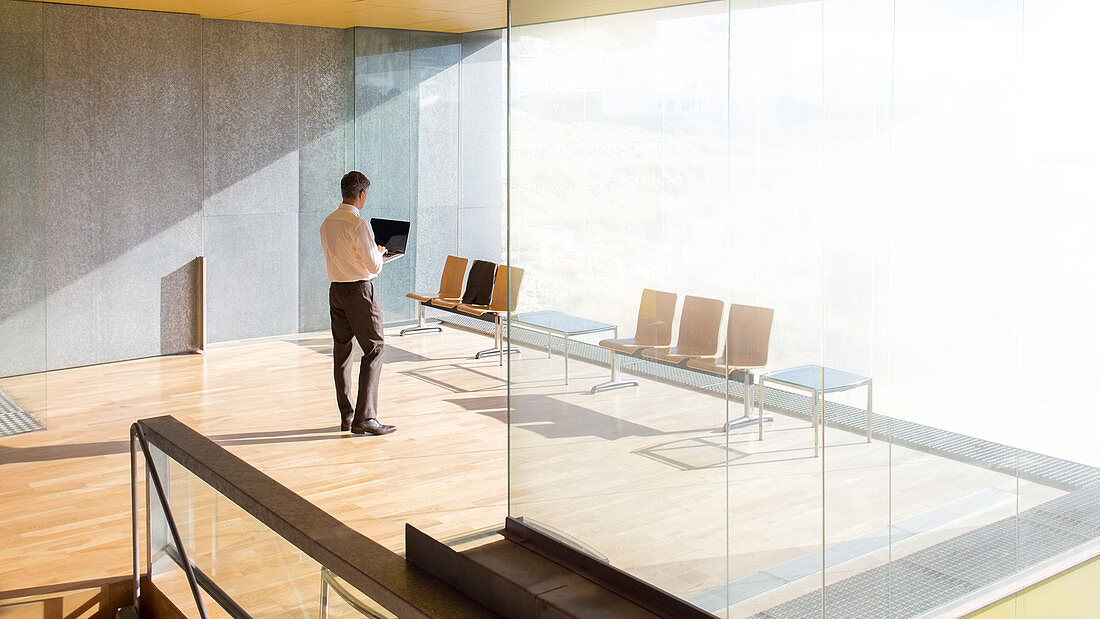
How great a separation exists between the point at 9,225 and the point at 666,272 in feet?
17.2

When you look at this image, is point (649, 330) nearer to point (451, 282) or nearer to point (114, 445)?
point (114, 445)

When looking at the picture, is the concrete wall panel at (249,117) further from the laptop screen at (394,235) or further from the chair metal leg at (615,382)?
the chair metal leg at (615,382)

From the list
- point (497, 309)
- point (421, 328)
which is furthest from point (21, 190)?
point (421, 328)

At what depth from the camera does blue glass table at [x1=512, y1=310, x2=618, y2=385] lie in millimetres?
3170

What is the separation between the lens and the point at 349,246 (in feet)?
20.3

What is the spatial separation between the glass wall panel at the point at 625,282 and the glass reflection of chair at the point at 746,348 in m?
0.03

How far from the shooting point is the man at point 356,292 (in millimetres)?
6188

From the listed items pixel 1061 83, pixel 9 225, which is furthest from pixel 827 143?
pixel 9 225

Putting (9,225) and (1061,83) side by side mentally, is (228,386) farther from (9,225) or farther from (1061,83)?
(1061,83)

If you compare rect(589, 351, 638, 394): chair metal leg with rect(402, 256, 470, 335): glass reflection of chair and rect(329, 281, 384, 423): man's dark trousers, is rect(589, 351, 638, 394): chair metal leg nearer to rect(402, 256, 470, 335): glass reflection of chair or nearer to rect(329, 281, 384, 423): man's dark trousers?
rect(329, 281, 384, 423): man's dark trousers

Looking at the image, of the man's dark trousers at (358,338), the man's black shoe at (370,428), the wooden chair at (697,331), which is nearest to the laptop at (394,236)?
the man's dark trousers at (358,338)

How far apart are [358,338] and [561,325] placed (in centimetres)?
327

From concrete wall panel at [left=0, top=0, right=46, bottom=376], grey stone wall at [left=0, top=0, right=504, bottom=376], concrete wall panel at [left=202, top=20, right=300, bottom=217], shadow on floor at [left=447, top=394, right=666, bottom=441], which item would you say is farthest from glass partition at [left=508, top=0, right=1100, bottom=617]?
concrete wall panel at [left=202, top=20, right=300, bottom=217]

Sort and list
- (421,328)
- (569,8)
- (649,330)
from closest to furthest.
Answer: (649,330) → (569,8) → (421,328)
